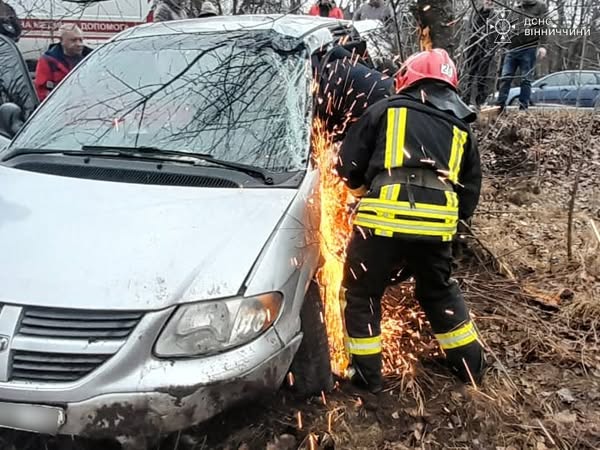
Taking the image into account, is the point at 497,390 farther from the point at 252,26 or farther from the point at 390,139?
the point at 252,26

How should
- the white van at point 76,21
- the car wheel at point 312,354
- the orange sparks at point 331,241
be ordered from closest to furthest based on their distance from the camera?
1. the car wheel at point 312,354
2. the orange sparks at point 331,241
3. the white van at point 76,21

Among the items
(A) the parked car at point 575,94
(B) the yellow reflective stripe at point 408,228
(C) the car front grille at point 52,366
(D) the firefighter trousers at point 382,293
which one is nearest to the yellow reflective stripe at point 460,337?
(D) the firefighter trousers at point 382,293

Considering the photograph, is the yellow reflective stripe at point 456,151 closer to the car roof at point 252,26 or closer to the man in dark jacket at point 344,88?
the man in dark jacket at point 344,88

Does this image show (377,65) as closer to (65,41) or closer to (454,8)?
(454,8)

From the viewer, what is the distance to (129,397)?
245 cm

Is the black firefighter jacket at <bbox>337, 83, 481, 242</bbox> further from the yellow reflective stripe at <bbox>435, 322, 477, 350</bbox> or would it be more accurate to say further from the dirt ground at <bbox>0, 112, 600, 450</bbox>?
the dirt ground at <bbox>0, 112, 600, 450</bbox>

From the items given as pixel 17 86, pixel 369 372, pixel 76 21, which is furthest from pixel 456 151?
pixel 76 21

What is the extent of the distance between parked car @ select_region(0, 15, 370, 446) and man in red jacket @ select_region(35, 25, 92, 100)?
10.0ft

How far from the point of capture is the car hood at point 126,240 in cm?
256

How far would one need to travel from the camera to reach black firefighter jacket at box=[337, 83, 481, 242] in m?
3.31

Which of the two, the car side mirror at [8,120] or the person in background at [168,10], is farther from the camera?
the person in background at [168,10]

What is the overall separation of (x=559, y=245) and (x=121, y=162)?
13.5 ft

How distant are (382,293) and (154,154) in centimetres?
145

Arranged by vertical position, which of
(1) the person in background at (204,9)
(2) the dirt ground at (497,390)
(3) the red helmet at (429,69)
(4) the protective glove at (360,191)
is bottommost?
(2) the dirt ground at (497,390)
